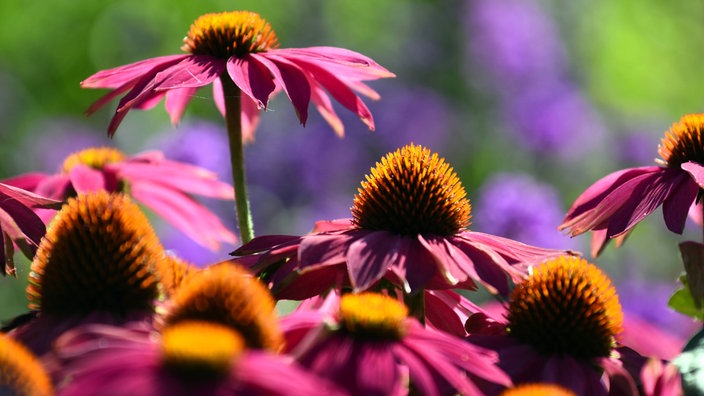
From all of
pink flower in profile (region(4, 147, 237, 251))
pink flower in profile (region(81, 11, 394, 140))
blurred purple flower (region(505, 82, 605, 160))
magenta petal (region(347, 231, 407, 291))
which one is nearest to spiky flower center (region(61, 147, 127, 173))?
pink flower in profile (region(4, 147, 237, 251))

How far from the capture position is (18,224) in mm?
943

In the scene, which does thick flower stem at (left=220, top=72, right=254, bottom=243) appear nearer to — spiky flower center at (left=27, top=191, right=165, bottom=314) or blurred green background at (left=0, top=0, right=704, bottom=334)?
spiky flower center at (left=27, top=191, right=165, bottom=314)

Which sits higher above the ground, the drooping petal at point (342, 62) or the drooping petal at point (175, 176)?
the drooping petal at point (342, 62)

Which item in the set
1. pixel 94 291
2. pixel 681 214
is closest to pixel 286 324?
pixel 94 291

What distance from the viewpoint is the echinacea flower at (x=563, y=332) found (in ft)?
2.70

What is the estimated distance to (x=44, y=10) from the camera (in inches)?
208

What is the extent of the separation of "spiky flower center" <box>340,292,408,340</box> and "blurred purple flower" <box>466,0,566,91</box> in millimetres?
3495

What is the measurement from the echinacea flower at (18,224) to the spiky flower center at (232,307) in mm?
248

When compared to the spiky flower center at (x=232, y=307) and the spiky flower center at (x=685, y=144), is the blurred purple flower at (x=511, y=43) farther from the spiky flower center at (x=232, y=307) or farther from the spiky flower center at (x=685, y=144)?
the spiky flower center at (x=232, y=307)

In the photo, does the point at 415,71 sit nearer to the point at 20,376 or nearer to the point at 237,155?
the point at 237,155

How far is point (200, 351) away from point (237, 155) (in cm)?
57

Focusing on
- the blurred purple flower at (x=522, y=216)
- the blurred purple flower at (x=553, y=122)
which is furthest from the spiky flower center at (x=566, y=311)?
the blurred purple flower at (x=553, y=122)

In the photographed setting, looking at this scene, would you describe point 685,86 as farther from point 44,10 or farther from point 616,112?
point 44,10

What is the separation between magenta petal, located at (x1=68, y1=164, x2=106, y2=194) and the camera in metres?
1.19
